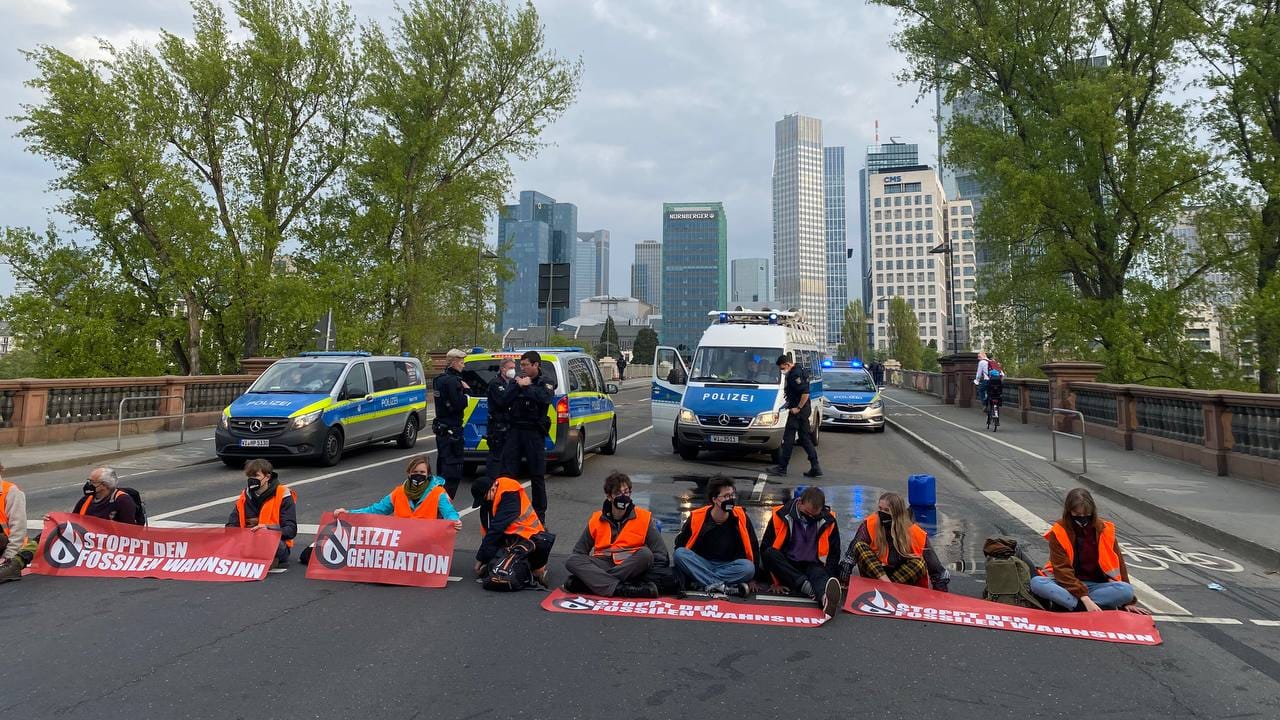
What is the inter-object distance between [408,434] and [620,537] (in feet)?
36.6

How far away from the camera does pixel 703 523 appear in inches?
242

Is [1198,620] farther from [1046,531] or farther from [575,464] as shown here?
[575,464]

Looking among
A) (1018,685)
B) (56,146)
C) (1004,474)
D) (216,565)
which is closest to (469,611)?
(216,565)

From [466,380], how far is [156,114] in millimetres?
21698

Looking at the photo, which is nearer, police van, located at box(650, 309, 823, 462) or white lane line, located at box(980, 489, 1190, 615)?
white lane line, located at box(980, 489, 1190, 615)

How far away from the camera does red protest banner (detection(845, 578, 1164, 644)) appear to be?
4.98 metres

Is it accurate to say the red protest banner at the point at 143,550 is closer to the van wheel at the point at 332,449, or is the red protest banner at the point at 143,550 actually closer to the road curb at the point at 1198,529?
the van wheel at the point at 332,449

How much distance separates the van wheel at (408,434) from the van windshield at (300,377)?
2355 millimetres

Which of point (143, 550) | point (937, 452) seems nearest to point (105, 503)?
point (143, 550)

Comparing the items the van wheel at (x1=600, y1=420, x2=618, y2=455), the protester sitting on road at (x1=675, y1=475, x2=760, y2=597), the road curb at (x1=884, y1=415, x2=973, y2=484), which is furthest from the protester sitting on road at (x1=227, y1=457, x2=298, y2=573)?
the road curb at (x1=884, y1=415, x2=973, y2=484)

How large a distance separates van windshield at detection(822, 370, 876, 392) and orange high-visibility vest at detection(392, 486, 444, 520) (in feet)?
53.9

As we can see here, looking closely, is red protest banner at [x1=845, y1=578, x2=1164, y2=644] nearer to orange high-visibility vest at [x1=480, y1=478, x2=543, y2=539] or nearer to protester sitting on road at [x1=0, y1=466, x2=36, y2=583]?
orange high-visibility vest at [x1=480, y1=478, x2=543, y2=539]

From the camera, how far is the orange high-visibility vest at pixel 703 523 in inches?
238

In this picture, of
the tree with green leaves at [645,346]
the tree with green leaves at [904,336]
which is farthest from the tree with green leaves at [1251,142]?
the tree with green leaves at [645,346]
